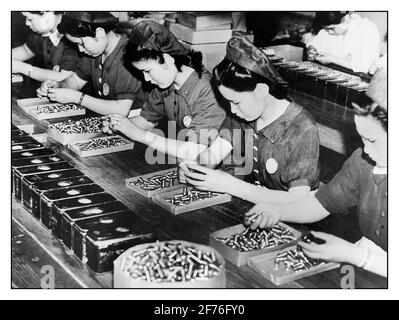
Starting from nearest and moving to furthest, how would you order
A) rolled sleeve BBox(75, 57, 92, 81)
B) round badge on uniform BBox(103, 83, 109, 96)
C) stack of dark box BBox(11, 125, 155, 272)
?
stack of dark box BBox(11, 125, 155, 272), round badge on uniform BBox(103, 83, 109, 96), rolled sleeve BBox(75, 57, 92, 81)

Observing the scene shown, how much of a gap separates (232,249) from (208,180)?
58 centimetres

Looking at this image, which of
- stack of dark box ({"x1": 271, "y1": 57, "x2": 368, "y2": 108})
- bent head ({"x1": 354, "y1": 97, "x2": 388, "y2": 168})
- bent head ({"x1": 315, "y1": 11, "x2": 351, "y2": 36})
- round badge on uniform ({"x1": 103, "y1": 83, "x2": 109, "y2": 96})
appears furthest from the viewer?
bent head ({"x1": 315, "y1": 11, "x2": 351, "y2": 36})

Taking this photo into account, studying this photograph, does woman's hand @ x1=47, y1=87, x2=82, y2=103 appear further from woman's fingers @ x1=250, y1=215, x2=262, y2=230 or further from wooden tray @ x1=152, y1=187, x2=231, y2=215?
woman's fingers @ x1=250, y1=215, x2=262, y2=230

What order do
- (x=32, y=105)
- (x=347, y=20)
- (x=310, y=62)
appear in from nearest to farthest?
(x=32, y=105) → (x=310, y=62) → (x=347, y=20)

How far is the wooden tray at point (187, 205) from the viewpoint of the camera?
2.42m

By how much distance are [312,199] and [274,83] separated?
569 mm

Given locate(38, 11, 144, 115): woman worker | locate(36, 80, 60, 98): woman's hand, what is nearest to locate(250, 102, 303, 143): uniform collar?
locate(38, 11, 144, 115): woman worker

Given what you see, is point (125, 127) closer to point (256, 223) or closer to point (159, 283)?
point (256, 223)

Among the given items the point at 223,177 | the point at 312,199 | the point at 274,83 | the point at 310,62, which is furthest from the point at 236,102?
the point at 310,62

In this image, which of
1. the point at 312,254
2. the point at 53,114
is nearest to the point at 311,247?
the point at 312,254

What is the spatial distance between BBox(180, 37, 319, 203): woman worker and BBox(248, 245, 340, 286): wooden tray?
56 centimetres

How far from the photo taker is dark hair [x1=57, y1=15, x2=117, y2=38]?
3555mm
